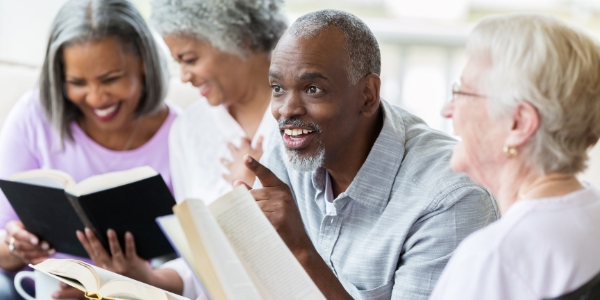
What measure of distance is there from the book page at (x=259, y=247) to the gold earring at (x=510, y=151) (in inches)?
15.6

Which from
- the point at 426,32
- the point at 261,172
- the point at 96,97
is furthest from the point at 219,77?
the point at 426,32

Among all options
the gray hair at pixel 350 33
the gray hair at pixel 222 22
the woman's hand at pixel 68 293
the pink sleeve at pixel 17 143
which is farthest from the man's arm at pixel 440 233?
the pink sleeve at pixel 17 143

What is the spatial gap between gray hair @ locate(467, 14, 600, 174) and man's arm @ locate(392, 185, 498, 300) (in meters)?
0.31

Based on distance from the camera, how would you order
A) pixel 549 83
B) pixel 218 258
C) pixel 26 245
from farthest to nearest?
1. pixel 26 245
2. pixel 218 258
3. pixel 549 83

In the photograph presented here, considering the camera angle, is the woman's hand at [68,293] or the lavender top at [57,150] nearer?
the woman's hand at [68,293]

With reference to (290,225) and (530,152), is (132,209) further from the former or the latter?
(530,152)

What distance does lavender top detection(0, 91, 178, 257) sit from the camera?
7.50 feet

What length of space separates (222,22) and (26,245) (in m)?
0.89

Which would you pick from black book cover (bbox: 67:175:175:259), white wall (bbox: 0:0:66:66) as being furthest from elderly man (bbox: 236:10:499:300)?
white wall (bbox: 0:0:66:66)

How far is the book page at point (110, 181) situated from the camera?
1749 mm

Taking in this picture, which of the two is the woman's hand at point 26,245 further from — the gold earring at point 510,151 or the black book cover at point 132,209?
the gold earring at point 510,151

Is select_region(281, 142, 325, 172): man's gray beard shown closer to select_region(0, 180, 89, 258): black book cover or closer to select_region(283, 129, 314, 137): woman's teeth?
select_region(283, 129, 314, 137): woman's teeth

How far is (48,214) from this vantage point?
6.29 ft

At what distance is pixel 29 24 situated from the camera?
143 inches
